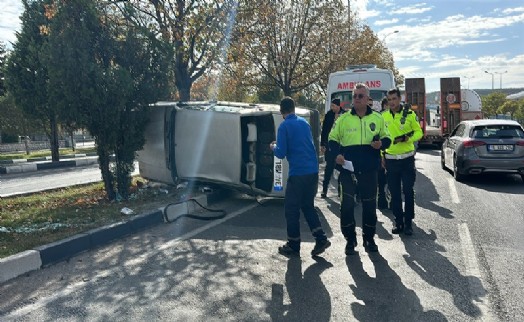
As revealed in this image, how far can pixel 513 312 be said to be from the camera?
136 inches

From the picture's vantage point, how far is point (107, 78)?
705 cm

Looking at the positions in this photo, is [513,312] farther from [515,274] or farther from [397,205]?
[397,205]

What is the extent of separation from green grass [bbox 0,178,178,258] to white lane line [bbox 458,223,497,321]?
4.55 metres

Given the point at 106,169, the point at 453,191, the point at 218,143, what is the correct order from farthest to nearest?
1. the point at 453,191
2. the point at 106,169
3. the point at 218,143

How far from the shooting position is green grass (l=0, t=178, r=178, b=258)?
18.2ft

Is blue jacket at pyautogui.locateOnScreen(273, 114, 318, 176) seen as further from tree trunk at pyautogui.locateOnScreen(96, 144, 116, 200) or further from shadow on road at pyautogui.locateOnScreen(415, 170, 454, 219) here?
tree trunk at pyautogui.locateOnScreen(96, 144, 116, 200)

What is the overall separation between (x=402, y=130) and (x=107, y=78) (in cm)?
466

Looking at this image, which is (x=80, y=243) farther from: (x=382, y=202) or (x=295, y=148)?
(x=382, y=202)

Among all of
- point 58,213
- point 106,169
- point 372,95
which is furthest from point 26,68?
point 372,95

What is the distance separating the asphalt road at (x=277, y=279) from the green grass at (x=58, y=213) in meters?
0.70

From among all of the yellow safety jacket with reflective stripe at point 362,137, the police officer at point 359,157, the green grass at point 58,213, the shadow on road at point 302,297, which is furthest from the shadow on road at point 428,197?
the green grass at point 58,213

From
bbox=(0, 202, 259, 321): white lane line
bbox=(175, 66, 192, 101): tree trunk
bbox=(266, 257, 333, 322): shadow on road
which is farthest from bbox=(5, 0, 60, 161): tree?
bbox=(266, 257, 333, 322): shadow on road

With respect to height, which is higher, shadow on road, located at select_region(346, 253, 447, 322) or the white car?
the white car

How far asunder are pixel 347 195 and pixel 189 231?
7.93 feet
